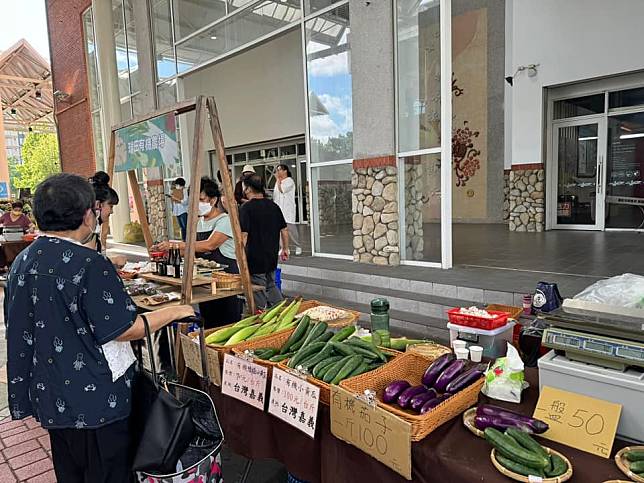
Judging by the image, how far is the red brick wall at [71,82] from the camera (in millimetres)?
14711

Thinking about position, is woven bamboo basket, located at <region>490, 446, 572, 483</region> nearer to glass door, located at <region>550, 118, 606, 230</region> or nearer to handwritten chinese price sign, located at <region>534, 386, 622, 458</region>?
handwritten chinese price sign, located at <region>534, 386, 622, 458</region>

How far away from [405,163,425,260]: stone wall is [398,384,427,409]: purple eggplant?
452 centimetres

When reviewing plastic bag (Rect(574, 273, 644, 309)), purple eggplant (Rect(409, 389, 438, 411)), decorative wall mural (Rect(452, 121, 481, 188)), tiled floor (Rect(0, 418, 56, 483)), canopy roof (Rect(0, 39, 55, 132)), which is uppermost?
canopy roof (Rect(0, 39, 55, 132))

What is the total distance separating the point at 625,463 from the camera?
1247 millimetres

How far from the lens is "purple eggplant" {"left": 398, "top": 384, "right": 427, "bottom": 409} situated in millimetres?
1576

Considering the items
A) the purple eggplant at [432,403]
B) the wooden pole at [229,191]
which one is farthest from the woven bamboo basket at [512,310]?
the wooden pole at [229,191]

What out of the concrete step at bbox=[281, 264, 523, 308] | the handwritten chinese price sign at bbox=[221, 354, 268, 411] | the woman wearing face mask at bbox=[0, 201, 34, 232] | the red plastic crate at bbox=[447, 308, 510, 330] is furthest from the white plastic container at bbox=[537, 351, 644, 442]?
the woman wearing face mask at bbox=[0, 201, 34, 232]

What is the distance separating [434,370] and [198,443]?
1.12m

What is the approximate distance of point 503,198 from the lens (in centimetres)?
1169

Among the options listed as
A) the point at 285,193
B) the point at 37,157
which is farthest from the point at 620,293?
the point at 37,157

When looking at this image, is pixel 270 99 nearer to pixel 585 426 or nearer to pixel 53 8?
pixel 53 8

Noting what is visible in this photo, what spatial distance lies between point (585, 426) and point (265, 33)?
25.5 feet

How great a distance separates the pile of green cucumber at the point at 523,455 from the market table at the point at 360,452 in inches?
1.7

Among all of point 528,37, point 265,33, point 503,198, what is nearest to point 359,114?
point 265,33
